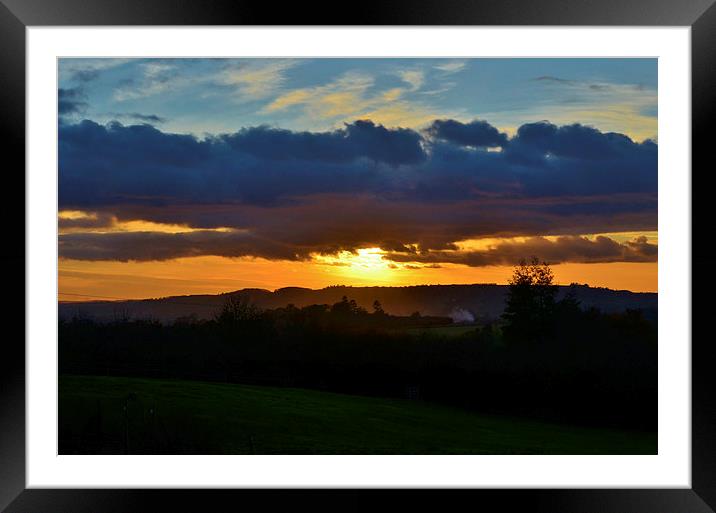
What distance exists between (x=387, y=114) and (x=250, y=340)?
3.75 m

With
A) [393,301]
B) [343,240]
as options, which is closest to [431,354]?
[393,301]

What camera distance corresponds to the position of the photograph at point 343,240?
8.17 metres

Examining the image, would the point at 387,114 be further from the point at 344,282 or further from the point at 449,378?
the point at 449,378

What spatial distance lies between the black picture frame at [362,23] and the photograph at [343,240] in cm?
591

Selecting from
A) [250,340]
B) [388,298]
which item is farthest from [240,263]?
[388,298]

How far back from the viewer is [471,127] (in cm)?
859

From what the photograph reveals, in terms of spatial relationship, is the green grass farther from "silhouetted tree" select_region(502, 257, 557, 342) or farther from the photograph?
"silhouetted tree" select_region(502, 257, 557, 342)

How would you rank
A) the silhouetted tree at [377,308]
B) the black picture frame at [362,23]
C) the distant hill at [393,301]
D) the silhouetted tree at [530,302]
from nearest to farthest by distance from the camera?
the black picture frame at [362,23] → the distant hill at [393,301] → the silhouetted tree at [377,308] → the silhouetted tree at [530,302]

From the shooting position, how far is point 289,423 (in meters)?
9.50

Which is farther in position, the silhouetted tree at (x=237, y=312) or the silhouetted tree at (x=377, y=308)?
the silhouetted tree at (x=377, y=308)

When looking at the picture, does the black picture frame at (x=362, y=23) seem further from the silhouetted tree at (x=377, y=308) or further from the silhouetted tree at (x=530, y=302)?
the silhouetted tree at (x=530, y=302)

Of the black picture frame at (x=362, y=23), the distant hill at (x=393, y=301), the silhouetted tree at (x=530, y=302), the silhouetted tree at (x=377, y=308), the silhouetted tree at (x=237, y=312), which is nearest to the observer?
the black picture frame at (x=362, y=23)

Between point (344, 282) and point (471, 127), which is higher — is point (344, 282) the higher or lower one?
the lower one

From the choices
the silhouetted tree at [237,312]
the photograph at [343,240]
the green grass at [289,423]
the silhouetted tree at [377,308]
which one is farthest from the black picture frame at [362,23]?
the green grass at [289,423]
